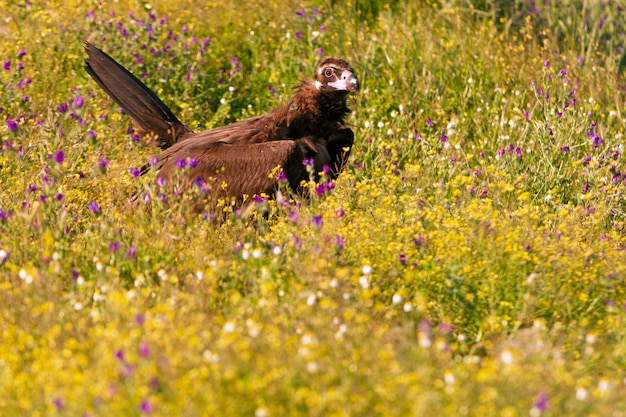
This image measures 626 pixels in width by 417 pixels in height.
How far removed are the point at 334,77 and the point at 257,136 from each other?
692 millimetres

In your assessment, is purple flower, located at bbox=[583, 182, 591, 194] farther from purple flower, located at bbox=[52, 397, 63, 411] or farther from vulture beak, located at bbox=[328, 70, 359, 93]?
purple flower, located at bbox=[52, 397, 63, 411]

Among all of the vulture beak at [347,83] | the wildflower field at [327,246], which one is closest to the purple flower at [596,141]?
the wildflower field at [327,246]

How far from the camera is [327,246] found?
4.49 m

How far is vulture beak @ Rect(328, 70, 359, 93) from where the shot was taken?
248 inches

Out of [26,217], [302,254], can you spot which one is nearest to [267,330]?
[302,254]

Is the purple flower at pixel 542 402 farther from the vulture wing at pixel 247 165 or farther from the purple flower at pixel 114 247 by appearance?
the vulture wing at pixel 247 165

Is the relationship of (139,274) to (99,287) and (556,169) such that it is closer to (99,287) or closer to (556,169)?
(99,287)

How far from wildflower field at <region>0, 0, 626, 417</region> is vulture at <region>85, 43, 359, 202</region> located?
231 millimetres

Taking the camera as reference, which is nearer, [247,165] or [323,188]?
[323,188]

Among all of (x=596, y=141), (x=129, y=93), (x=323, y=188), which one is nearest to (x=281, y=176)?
(x=323, y=188)

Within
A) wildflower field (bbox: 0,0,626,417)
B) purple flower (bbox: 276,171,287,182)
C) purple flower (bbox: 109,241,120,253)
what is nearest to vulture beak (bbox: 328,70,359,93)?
wildflower field (bbox: 0,0,626,417)

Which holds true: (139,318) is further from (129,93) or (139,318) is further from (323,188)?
(129,93)

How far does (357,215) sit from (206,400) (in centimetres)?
229

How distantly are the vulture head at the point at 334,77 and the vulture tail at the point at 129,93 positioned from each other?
3.86 ft
